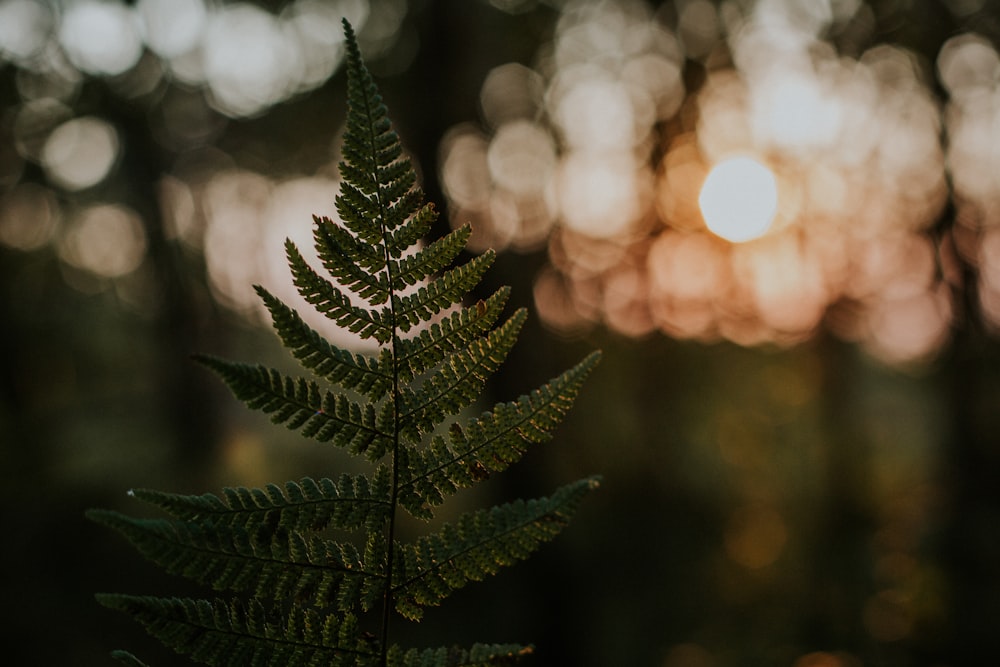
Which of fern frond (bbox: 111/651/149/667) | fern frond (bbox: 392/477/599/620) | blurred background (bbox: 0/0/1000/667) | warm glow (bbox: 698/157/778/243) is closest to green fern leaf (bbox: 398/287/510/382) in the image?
fern frond (bbox: 392/477/599/620)

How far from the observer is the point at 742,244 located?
57.3 feet

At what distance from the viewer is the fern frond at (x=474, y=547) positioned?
3.55 ft

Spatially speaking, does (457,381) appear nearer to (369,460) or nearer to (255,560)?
(369,460)

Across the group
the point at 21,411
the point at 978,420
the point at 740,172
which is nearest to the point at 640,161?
the point at 740,172

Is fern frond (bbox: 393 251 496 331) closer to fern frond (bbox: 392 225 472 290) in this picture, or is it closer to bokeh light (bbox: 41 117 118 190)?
fern frond (bbox: 392 225 472 290)

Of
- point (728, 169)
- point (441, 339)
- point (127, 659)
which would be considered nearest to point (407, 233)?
point (441, 339)

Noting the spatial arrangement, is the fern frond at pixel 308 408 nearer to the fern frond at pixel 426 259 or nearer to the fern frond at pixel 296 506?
the fern frond at pixel 296 506

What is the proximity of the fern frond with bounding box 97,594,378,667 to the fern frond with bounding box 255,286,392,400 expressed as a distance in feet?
1.13

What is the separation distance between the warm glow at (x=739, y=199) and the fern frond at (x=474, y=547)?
51.6ft

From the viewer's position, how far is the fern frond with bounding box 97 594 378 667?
959mm

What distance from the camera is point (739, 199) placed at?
16.5m

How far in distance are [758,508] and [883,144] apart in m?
10.4

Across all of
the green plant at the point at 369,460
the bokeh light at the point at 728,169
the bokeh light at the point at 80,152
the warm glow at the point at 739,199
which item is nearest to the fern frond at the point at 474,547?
the green plant at the point at 369,460

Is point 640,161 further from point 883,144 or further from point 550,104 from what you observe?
point 883,144
